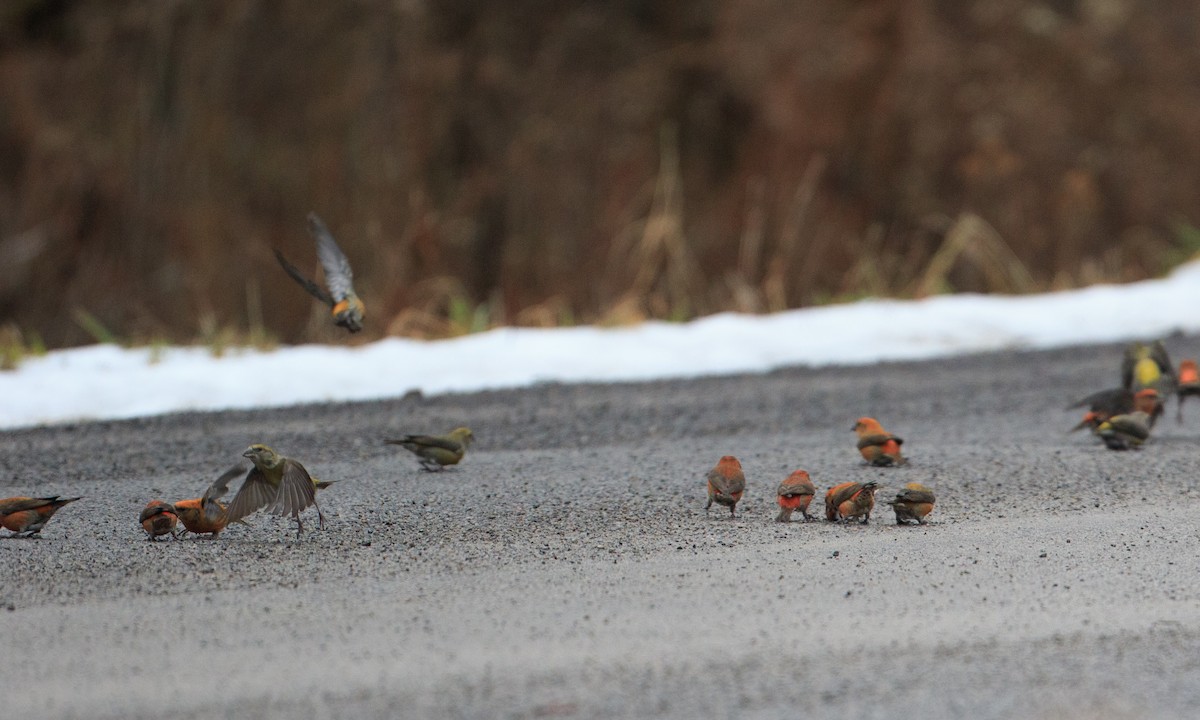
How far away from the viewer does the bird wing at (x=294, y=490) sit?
3875mm

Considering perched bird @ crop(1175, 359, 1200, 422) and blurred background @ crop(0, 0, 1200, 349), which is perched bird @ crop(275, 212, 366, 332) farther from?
blurred background @ crop(0, 0, 1200, 349)

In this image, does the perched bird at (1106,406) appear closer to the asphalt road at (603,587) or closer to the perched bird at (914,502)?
the asphalt road at (603,587)

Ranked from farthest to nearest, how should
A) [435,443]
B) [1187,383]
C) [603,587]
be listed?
[1187,383] → [435,443] → [603,587]

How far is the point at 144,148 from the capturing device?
12219 millimetres

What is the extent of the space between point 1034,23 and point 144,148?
8.29 meters

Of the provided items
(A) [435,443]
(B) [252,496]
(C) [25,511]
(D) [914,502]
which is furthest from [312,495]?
(D) [914,502]

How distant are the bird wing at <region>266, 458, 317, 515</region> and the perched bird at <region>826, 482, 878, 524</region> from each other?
1.47 meters

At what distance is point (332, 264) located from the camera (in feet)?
16.1

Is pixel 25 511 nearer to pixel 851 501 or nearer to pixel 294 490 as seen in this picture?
pixel 294 490

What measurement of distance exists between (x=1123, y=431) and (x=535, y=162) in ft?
25.7

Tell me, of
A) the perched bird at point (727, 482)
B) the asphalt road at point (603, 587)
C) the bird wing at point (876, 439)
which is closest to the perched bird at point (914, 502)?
the asphalt road at point (603, 587)

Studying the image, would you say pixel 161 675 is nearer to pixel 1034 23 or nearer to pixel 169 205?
pixel 169 205

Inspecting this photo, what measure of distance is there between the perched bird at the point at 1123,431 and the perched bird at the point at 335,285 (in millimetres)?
2787

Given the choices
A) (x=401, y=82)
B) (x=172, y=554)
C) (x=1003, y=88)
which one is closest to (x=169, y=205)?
(x=401, y=82)
